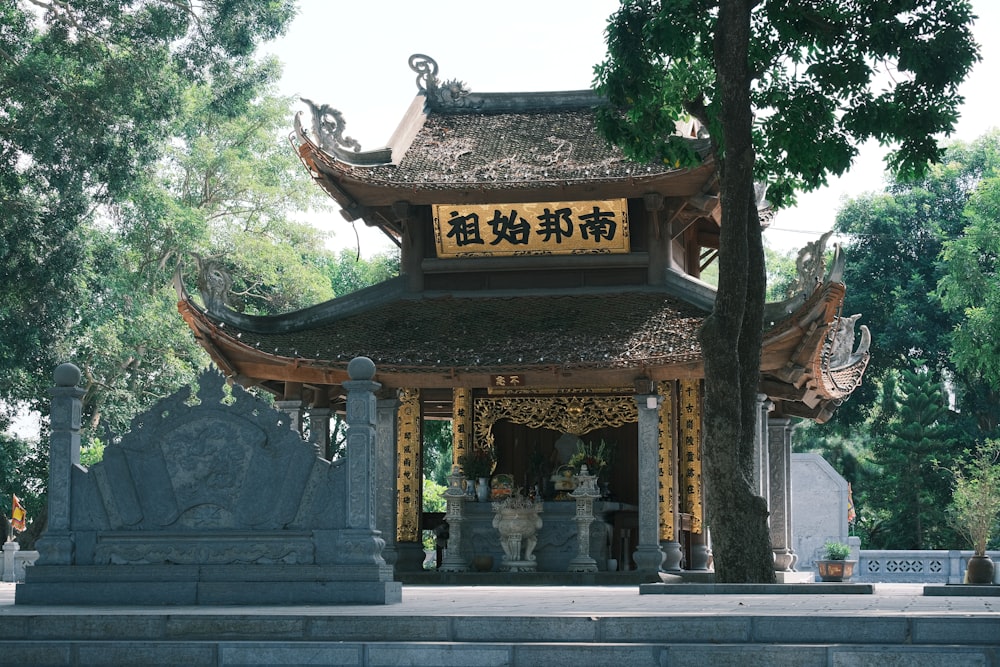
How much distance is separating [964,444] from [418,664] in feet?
107

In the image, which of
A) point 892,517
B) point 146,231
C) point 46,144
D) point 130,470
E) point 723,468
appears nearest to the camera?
point 130,470

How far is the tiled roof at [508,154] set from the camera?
20125 millimetres

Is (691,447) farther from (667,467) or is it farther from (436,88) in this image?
(436,88)

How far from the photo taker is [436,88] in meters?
23.2

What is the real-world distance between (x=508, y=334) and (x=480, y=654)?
451 inches

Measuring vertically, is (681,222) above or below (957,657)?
above

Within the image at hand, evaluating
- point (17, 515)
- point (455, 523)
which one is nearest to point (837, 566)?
point (455, 523)

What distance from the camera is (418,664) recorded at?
8.16m

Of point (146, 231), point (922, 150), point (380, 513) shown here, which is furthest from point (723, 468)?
point (146, 231)

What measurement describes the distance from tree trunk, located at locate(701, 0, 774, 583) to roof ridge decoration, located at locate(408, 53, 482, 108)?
367 inches

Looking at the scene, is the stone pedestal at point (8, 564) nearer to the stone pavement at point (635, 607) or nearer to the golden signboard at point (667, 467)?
the golden signboard at point (667, 467)

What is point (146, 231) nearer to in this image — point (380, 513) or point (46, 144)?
point (46, 144)

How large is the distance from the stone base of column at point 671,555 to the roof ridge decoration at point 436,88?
26.4 ft

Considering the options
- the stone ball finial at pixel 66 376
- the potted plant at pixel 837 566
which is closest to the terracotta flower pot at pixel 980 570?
the potted plant at pixel 837 566
